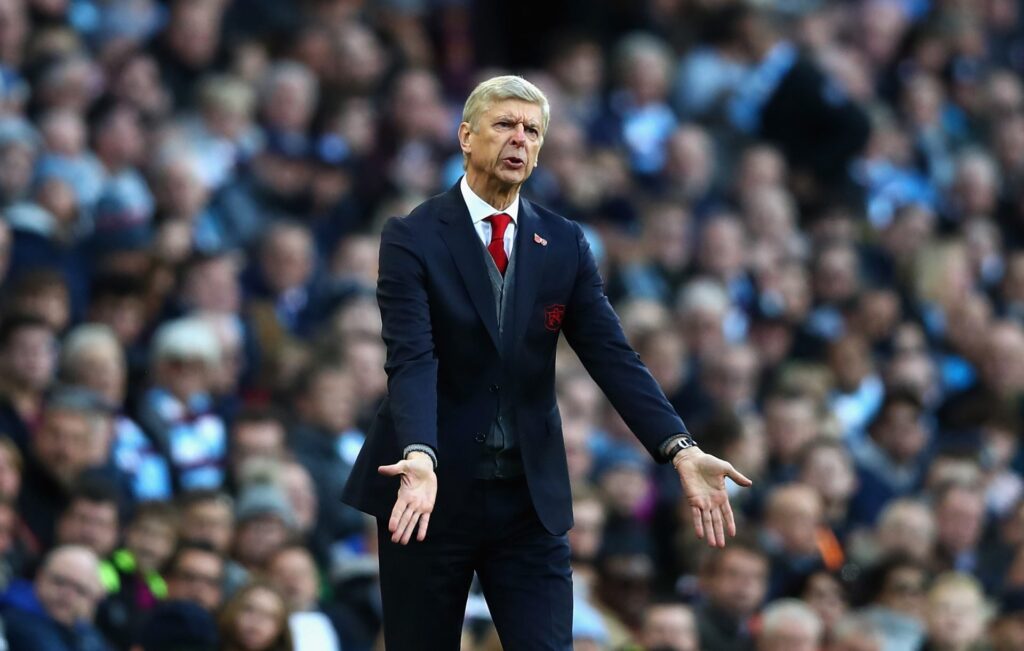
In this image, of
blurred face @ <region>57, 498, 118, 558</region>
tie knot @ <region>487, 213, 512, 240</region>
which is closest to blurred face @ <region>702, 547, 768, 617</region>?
blurred face @ <region>57, 498, 118, 558</region>

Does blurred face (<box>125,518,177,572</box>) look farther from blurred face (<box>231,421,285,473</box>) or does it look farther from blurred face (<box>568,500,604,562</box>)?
blurred face (<box>568,500,604,562</box>)

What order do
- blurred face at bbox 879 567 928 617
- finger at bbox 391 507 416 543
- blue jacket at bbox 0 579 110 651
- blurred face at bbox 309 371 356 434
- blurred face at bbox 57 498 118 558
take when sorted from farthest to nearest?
blurred face at bbox 309 371 356 434 → blurred face at bbox 879 567 928 617 → blurred face at bbox 57 498 118 558 → blue jacket at bbox 0 579 110 651 → finger at bbox 391 507 416 543

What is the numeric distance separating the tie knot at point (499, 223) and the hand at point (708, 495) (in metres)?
0.77

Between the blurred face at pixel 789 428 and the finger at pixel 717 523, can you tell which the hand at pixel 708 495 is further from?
the blurred face at pixel 789 428

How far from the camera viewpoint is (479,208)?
505cm

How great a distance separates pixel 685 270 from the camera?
38.7 ft

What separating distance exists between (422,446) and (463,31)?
9398 mm

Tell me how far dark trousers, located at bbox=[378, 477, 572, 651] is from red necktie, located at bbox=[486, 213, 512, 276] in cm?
57

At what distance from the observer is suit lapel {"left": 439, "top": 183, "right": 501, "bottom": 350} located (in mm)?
4938

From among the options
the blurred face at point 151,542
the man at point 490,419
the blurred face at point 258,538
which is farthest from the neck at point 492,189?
the blurred face at point 258,538

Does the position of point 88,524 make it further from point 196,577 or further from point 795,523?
point 795,523

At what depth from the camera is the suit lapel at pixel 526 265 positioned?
4965 millimetres

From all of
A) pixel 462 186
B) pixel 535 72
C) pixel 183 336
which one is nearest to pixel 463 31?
pixel 535 72

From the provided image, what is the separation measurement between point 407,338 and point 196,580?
2.93 meters
